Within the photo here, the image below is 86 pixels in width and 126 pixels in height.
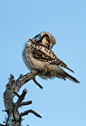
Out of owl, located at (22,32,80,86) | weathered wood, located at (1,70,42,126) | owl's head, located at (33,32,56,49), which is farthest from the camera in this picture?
owl's head, located at (33,32,56,49)

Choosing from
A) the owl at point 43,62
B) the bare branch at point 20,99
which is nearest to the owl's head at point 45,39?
the owl at point 43,62

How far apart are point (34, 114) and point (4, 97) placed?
67 centimetres

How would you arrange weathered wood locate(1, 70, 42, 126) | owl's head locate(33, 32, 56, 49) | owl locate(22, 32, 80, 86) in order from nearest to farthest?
weathered wood locate(1, 70, 42, 126) < owl locate(22, 32, 80, 86) < owl's head locate(33, 32, 56, 49)


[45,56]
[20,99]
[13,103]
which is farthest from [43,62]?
[20,99]

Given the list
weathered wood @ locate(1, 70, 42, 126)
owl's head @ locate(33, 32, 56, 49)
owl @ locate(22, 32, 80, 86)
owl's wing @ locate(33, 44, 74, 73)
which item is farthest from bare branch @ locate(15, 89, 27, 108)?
owl's head @ locate(33, 32, 56, 49)

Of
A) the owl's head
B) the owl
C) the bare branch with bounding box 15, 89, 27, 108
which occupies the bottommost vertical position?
the bare branch with bounding box 15, 89, 27, 108

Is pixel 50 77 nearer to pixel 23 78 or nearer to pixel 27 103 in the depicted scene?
pixel 23 78

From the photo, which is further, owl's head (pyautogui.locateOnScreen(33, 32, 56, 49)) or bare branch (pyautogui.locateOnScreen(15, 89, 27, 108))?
owl's head (pyautogui.locateOnScreen(33, 32, 56, 49))

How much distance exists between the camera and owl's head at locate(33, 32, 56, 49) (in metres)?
6.39

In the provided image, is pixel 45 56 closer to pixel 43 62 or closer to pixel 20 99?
pixel 43 62

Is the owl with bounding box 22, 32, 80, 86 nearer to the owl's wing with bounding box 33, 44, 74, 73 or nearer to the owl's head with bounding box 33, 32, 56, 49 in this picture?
the owl's wing with bounding box 33, 44, 74, 73

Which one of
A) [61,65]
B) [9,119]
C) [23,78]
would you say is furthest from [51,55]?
[9,119]

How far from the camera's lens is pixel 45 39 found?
6.46 metres

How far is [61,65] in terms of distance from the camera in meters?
5.72
